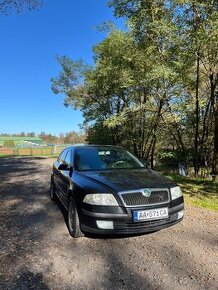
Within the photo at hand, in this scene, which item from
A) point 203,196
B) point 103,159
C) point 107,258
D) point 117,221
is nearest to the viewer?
point 107,258

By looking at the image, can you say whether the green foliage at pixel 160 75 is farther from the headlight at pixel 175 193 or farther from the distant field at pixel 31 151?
the distant field at pixel 31 151

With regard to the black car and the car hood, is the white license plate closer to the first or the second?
the black car

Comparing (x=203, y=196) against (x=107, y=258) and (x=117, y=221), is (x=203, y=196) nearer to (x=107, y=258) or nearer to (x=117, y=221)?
(x=117, y=221)

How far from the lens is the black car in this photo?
14.1ft

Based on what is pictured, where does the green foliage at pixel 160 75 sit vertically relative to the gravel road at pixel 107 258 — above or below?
above

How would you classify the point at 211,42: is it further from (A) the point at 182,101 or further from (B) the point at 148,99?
(B) the point at 148,99

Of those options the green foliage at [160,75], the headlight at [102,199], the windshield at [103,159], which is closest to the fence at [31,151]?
the green foliage at [160,75]

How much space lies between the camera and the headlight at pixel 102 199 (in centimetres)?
435

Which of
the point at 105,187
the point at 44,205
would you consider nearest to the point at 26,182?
the point at 44,205

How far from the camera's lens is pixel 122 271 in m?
3.73

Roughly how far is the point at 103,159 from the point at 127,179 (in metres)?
1.14

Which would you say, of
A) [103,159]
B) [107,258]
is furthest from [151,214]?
[103,159]

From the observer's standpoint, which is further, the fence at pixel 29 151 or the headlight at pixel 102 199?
the fence at pixel 29 151

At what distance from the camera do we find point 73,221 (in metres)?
4.95
